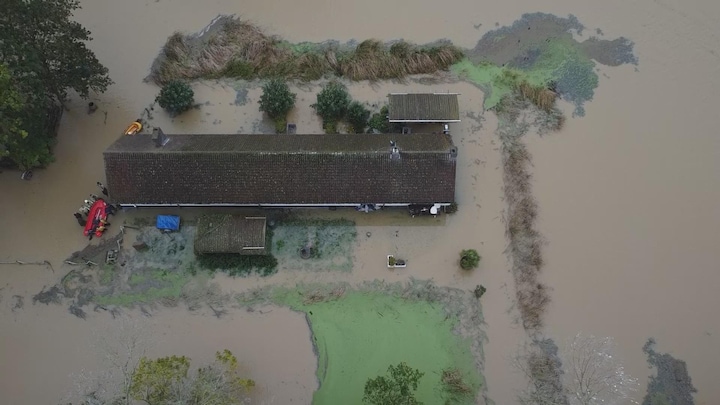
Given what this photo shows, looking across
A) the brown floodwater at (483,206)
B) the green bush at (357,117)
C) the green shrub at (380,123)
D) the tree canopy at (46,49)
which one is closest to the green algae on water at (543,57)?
the brown floodwater at (483,206)

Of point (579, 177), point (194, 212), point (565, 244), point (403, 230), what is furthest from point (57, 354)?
point (579, 177)

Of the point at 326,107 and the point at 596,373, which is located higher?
the point at 326,107

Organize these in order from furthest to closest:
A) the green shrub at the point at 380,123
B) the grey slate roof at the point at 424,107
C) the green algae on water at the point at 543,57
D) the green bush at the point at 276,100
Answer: the green algae on water at the point at 543,57 → the green shrub at the point at 380,123 → the green bush at the point at 276,100 → the grey slate roof at the point at 424,107

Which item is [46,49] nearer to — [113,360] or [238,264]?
[238,264]

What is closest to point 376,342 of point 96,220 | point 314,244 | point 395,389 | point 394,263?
point 395,389

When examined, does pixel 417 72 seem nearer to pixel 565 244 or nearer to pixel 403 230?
pixel 403 230

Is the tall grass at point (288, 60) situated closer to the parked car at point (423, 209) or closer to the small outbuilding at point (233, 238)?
Answer: the parked car at point (423, 209)
